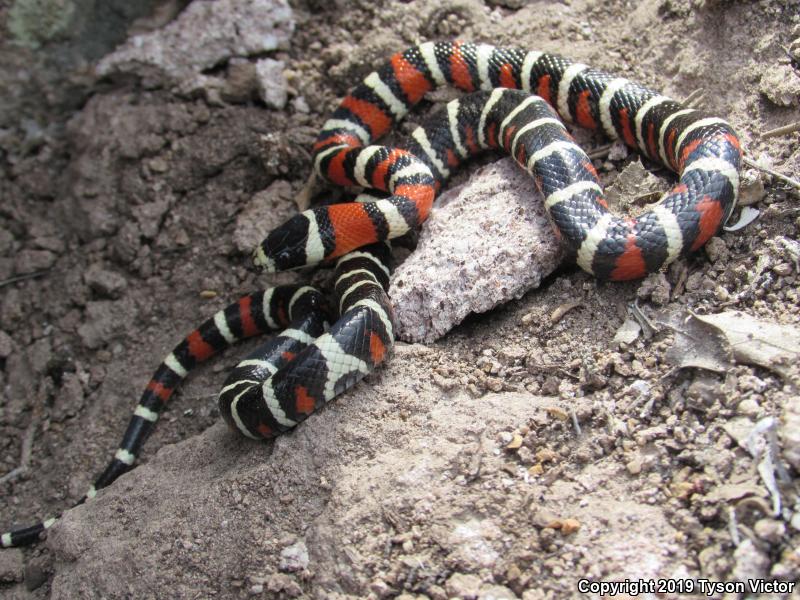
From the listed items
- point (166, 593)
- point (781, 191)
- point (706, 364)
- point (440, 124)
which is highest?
point (440, 124)

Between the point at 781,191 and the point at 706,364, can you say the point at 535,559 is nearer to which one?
the point at 706,364

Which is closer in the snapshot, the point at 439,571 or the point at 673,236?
the point at 439,571

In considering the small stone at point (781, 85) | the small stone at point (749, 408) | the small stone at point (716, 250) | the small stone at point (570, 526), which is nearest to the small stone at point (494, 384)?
the small stone at point (570, 526)

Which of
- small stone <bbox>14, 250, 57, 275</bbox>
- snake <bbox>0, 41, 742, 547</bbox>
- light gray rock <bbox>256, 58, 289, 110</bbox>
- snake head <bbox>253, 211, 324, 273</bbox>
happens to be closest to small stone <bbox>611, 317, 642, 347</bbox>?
snake <bbox>0, 41, 742, 547</bbox>

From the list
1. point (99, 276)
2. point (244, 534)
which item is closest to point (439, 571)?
point (244, 534)

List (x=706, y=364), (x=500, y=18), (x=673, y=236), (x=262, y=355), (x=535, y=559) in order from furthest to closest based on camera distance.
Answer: (x=500, y=18) < (x=262, y=355) < (x=673, y=236) < (x=706, y=364) < (x=535, y=559)

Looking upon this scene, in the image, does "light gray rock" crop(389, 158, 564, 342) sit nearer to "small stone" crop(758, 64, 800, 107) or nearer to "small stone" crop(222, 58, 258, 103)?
"small stone" crop(758, 64, 800, 107)

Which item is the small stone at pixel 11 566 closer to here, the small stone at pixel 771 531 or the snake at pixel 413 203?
the snake at pixel 413 203
